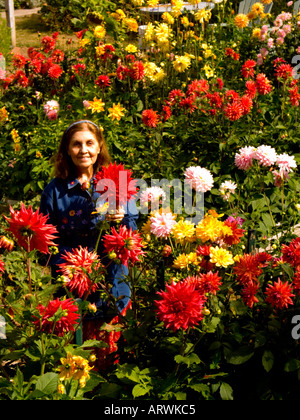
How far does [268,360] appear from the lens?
137 centimetres

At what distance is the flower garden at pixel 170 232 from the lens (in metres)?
1.37

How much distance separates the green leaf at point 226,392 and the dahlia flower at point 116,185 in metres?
0.64

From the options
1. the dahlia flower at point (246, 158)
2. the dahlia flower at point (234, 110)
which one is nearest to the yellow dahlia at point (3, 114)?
the dahlia flower at point (234, 110)

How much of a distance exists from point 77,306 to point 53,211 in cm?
77

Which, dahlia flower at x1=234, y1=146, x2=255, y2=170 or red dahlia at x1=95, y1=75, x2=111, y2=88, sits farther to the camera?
red dahlia at x1=95, y1=75, x2=111, y2=88

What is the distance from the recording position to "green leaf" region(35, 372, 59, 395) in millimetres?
1180

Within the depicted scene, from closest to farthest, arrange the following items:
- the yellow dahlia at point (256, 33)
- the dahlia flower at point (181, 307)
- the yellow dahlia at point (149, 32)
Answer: the dahlia flower at point (181, 307) < the yellow dahlia at point (149, 32) < the yellow dahlia at point (256, 33)

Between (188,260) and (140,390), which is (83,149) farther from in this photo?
(140,390)

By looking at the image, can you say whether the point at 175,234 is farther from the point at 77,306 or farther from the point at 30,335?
the point at 30,335

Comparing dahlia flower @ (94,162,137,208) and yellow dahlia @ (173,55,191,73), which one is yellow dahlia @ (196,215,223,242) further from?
yellow dahlia @ (173,55,191,73)

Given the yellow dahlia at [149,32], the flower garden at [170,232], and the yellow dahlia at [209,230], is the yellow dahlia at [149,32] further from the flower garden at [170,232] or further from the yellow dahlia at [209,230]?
the yellow dahlia at [209,230]

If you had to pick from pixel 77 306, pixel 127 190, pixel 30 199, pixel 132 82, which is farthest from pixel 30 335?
pixel 132 82

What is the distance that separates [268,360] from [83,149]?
A: 3.68ft

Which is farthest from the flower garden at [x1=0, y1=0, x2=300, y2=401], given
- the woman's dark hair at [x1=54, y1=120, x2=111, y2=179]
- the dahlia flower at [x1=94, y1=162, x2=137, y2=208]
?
the woman's dark hair at [x1=54, y1=120, x2=111, y2=179]
